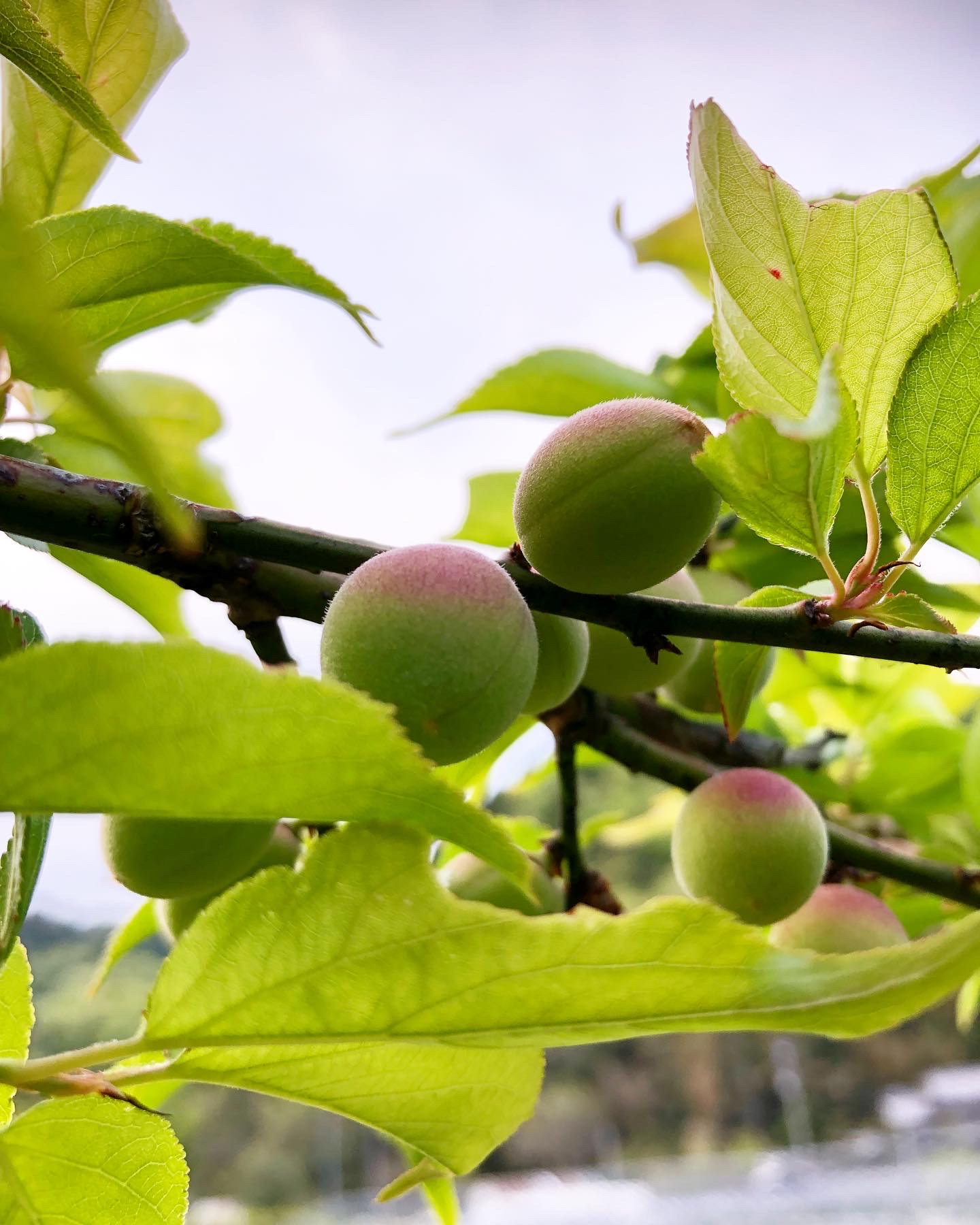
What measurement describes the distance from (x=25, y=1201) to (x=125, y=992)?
11.9 metres

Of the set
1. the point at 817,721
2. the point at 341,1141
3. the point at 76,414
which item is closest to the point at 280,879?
the point at 76,414

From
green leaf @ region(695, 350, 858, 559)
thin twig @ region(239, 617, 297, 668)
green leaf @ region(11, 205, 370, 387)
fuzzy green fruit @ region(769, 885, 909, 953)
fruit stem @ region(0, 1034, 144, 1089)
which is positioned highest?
green leaf @ region(11, 205, 370, 387)

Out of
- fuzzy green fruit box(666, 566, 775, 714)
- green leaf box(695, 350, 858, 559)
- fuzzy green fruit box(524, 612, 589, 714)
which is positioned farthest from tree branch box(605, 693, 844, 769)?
green leaf box(695, 350, 858, 559)

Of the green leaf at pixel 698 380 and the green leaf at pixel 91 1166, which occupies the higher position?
the green leaf at pixel 698 380

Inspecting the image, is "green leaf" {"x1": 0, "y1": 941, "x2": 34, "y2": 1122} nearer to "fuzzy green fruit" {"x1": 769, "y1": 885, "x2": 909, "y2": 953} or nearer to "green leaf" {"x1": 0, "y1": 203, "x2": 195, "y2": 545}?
"green leaf" {"x1": 0, "y1": 203, "x2": 195, "y2": 545}

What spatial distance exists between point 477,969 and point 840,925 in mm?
414

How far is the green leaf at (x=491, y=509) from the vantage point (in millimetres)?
645

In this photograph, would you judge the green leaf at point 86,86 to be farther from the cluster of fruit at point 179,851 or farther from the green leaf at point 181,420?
the cluster of fruit at point 179,851

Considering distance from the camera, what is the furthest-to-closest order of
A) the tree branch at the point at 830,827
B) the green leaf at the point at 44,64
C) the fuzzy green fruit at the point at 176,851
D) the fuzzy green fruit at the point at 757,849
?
1. the tree branch at the point at 830,827
2. the fuzzy green fruit at the point at 757,849
3. the fuzzy green fruit at the point at 176,851
4. the green leaf at the point at 44,64

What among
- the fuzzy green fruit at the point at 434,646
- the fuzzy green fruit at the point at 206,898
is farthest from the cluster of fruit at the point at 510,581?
the fuzzy green fruit at the point at 206,898

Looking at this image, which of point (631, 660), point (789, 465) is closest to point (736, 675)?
point (631, 660)

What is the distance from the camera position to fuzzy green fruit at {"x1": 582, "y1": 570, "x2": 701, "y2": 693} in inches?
19.4

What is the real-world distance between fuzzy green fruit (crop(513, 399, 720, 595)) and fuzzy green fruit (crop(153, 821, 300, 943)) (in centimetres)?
23

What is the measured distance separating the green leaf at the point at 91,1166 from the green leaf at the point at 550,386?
407 mm
